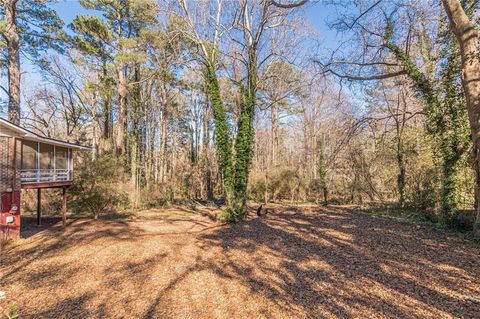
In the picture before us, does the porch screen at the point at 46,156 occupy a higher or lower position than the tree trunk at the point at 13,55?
lower

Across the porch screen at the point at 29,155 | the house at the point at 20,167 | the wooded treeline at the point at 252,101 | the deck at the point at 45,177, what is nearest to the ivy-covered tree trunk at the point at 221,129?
the wooded treeline at the point at 252,101

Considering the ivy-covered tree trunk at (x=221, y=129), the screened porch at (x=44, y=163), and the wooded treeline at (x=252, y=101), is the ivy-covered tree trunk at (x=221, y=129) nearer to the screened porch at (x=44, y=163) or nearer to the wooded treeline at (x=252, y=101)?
the wooded treeline at (x=252, y=101)

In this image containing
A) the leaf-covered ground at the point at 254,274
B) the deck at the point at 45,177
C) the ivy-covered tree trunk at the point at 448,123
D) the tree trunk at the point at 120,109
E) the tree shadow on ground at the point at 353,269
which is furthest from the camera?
the tree trunk at the point at 120,109

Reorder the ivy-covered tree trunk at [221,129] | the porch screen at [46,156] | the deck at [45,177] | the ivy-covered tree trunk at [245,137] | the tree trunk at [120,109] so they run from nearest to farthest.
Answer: the deck at [45,177], the porch screen at [46,156], the ivy-covered tree trunk at [245,137], the ivy-covered tree trunk at [221,129], the tree trunk at [120,109]

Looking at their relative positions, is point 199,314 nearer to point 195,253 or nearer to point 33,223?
point 195,253

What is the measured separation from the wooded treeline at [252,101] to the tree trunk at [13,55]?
0.18ft

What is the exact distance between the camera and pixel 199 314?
12.9 ft

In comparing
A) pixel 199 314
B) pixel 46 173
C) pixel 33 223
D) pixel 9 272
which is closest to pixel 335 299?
pixel 199 314

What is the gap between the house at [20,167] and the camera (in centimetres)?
838

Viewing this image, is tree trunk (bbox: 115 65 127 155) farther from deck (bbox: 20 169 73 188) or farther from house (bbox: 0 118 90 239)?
house (bbox: 0 118 90 239)

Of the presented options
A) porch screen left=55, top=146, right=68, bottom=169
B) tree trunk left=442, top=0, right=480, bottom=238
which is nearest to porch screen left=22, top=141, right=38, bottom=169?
porch screen left=55, top=146, right=68, bottom=169

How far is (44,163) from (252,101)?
8.90 m

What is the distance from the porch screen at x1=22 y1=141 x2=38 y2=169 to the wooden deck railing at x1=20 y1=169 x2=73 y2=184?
0.75 feet

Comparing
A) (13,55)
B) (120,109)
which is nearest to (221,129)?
(120,109)
